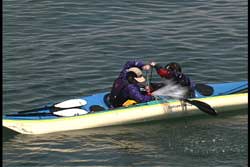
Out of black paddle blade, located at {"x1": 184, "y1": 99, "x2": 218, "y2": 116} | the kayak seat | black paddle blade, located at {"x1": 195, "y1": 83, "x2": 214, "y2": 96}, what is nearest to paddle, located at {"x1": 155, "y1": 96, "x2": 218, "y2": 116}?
black paddle blade, located at {"x1": 184, "y1": 99, "x2": 218, "y2": 116}

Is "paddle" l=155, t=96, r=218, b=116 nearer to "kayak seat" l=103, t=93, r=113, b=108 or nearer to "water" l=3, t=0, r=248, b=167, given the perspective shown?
"water" l=3, t=0, r=248, b=167

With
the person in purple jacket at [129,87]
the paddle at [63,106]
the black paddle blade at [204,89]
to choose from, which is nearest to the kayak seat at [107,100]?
the person in purple jacket at [129,87]

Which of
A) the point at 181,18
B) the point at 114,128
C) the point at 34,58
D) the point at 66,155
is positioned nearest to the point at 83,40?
the point at 34,58

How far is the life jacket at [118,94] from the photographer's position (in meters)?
16.7

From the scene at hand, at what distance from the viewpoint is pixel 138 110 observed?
16.7m

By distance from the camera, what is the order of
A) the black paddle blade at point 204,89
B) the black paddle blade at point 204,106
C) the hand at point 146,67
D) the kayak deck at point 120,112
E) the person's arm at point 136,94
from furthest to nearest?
the black paddle blade at point 204,89 → the hand at point 146,67 → the person's arm at point 136,94 → the black paddle blade at point 204,106 → the kayak deck at point 120,112

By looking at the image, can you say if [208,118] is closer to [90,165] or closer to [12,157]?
[90,165]

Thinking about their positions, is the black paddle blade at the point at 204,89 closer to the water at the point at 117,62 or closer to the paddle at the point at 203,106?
the water at the point at 117,62

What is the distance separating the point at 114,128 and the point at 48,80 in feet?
11.6

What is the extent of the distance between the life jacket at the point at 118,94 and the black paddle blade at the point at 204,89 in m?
2.00

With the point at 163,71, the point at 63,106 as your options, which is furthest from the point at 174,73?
the point at 63,106

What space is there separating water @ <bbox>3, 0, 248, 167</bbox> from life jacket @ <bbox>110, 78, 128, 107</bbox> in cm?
59

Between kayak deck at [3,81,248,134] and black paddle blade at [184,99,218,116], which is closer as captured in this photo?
kayak deck at [3,81,248,134]

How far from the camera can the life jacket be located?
16.7m
